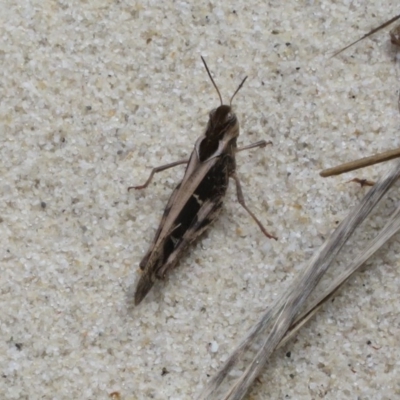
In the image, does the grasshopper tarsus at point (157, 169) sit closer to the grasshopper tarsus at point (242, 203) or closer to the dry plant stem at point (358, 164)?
the grasshopper tarsus at point (242, 203)

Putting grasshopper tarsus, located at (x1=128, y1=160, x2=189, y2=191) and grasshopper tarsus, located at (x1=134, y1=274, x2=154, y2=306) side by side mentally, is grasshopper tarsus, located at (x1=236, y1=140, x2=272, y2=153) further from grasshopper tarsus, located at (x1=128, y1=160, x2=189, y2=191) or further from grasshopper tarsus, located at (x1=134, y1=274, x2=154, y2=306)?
grasshopper tarsus, located at (x1=134, y1=274, x2=154, y2=306)

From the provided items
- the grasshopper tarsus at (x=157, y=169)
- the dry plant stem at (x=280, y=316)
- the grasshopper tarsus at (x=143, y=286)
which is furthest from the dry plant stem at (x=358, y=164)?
the grasshopper tarsus at (x=143, y=286)

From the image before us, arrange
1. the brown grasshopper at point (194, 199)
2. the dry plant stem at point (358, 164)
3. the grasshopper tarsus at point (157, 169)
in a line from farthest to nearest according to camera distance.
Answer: the grasshopper tarsus at point (157, 169), the brown grasshopper at point (194, 199), the dry plant stem at point (358, 164)

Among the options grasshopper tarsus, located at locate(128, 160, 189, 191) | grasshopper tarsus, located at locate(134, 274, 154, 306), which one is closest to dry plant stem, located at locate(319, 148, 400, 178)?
grasshopper tarsus, located at locate(128, 160, 189, 191)

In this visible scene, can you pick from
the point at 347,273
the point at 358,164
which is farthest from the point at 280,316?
the point at 358,164

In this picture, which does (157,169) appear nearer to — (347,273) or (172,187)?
(172,187)

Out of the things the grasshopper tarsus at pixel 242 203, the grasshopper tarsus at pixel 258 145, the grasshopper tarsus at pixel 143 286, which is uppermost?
the grasshopper tarsus at pixel 258 145
